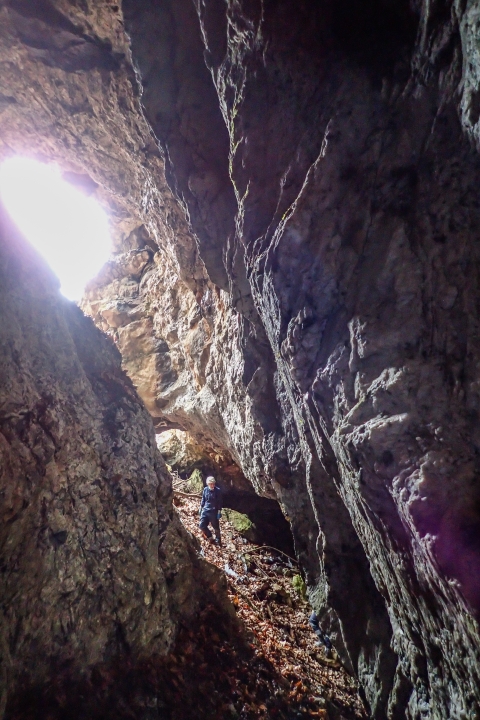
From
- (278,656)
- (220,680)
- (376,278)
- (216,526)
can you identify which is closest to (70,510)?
(220,680)

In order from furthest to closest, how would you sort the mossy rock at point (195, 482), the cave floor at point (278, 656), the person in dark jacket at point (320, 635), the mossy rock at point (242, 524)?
1. the mossy rock at point (195, 482)
2. the mossy rock at point (242, 524)
3. the person in dark jacket at point (320, 635)
4. the cave floor at point (278, 656)

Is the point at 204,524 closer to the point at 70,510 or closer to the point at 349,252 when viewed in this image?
the point at 70,510

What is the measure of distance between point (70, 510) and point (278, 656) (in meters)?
5.37

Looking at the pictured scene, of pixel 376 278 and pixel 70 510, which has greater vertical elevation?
pixel 376 278

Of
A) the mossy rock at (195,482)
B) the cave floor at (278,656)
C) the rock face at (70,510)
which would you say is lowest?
the cave floor at (278,656)

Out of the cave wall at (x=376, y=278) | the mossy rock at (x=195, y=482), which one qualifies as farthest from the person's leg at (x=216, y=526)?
the mossy rock at (x=195, y=482)

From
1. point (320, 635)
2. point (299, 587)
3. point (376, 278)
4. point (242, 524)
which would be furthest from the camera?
point (242, 524)

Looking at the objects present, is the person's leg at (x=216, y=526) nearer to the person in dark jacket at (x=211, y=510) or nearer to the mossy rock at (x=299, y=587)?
the person in dark jacket at (x=211, y=510)

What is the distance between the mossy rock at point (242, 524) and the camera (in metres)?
12.5

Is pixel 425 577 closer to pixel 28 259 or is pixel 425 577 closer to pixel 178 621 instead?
pixel 178 621

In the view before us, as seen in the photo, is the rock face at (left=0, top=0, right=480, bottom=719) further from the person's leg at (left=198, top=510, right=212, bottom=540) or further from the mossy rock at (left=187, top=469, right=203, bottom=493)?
the mossy rock at (left=187, top=469, right=203, bottom=493)

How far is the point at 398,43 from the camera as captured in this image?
431cm

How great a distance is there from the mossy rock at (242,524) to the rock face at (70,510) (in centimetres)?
575

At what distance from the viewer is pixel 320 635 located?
7871mm
